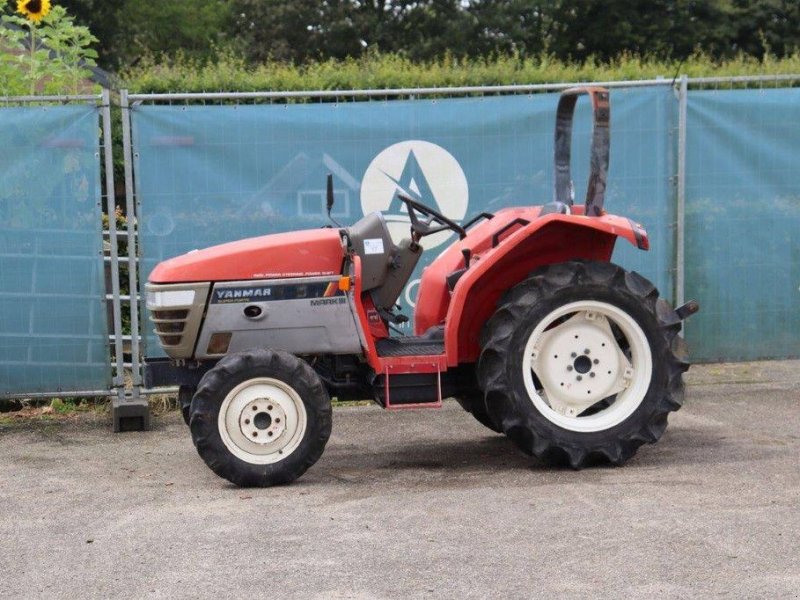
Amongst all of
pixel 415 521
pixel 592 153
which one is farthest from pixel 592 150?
pixel 415 521

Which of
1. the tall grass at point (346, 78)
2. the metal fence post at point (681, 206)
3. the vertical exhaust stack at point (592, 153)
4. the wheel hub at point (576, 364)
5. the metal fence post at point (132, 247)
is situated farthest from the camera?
the tall grass at point (346, 78)

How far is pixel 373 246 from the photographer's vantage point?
710cm

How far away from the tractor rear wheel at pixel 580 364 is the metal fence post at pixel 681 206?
238 centimetres

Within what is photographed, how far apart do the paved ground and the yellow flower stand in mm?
3400

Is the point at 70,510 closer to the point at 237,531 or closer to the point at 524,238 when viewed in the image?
the point at 237,531

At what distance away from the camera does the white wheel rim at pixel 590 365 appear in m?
7.09

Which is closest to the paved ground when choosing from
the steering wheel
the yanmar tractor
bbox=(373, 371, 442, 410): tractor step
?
the yanmar tractor

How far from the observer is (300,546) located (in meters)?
5.54

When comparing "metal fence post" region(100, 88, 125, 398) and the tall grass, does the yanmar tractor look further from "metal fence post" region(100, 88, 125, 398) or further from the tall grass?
the tall grass

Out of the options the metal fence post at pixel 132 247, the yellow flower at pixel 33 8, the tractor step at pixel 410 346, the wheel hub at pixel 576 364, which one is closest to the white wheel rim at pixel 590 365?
the wheel hub at pixel 576 364

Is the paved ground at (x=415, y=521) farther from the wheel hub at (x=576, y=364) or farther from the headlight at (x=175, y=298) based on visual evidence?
the headlight at (x=175, y=298)

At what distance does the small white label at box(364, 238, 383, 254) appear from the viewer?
279 inches

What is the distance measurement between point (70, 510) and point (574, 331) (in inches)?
107

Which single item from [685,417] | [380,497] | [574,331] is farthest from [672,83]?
[380,497]
